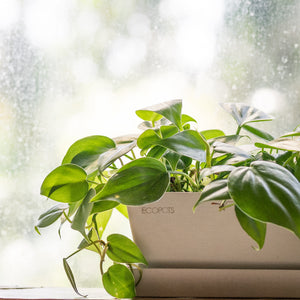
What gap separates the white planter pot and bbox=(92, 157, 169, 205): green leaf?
2.9 inches

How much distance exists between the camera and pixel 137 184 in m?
0.47

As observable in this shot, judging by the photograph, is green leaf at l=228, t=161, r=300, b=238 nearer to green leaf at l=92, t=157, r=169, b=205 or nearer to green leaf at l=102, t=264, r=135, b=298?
green leaf at l=92, t=157, r=169, b=205

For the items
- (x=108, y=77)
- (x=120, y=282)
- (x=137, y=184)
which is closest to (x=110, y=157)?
(x=137, y=184)

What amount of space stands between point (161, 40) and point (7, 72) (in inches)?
14.2

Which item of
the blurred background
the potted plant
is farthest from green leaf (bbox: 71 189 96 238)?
the blurred background

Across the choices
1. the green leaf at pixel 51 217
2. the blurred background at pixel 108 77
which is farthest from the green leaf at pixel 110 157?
the blurred background at pixel 108 77

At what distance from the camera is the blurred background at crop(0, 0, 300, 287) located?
0.90 meters

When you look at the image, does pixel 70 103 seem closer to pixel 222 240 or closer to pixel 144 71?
pixel 144 71

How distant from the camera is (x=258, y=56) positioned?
3.04ft

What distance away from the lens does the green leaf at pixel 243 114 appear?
61 centimetres

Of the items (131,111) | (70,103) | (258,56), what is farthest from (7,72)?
(258,56)

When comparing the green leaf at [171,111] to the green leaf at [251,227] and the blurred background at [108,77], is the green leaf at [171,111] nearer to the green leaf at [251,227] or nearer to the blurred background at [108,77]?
the green leaf at [251,227]

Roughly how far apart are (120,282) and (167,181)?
0.16 metres

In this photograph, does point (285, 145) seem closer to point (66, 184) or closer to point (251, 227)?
point (251, 227)
